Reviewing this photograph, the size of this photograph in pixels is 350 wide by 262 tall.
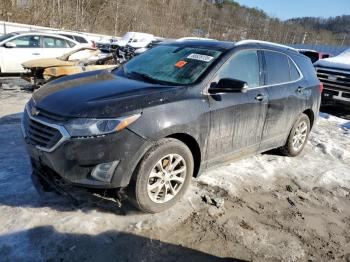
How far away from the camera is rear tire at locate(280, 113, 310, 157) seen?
5.82 meters

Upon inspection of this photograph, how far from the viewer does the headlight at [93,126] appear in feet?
10.7

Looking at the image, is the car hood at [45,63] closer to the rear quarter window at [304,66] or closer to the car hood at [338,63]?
the rear quarter window at [304,66]

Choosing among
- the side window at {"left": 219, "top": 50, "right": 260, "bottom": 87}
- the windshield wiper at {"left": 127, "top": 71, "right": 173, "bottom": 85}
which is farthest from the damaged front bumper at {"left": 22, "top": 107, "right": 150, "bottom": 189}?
the side window at {"left": 219, "top": 50, "right": 260, "bottom": 87}

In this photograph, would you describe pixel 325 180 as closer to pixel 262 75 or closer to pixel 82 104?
pixel 262 75

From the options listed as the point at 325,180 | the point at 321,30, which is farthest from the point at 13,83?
the point at 321,30

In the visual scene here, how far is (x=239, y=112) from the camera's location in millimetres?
4406

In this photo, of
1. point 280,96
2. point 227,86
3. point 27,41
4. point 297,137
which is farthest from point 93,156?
point 27,41

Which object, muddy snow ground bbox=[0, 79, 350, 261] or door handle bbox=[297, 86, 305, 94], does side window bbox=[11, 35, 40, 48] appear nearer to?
muddy snow ground bbox=[0, 79, 350, 261]

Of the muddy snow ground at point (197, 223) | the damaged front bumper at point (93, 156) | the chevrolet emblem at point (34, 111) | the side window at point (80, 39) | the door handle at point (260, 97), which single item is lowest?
the muddy snow ground at point (197, 223)

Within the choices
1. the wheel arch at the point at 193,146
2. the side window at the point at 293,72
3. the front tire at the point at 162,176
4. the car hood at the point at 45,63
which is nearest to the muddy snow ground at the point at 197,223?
the front tire at the point at 162,176

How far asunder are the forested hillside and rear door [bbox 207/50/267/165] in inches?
967

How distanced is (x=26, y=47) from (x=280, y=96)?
9719 mm

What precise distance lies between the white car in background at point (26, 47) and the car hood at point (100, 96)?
8.51 metres

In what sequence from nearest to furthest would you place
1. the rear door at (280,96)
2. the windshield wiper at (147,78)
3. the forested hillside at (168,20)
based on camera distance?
the windshield wiper at (147,78), the rear door at (280,96), the forested hillside at (168,20)
